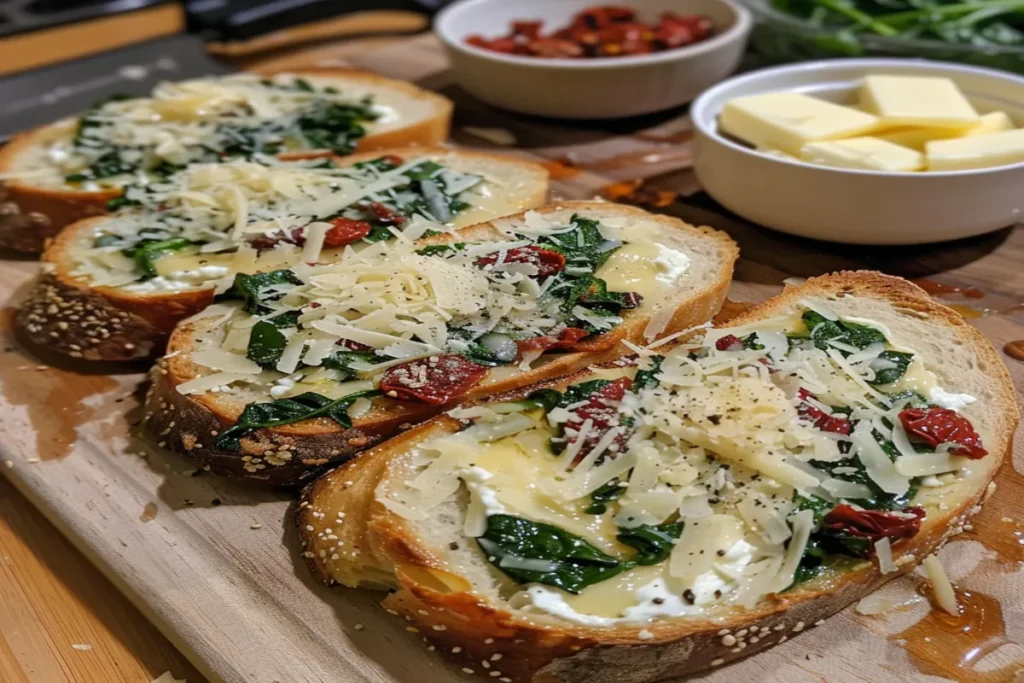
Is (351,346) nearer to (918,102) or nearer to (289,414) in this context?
(289,414)

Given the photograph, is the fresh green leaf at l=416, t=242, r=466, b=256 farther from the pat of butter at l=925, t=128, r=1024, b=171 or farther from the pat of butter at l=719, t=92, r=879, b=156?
the pat of butter at l=925, t=128, r=1024, b=171

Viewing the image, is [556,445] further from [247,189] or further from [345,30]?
[345,30]

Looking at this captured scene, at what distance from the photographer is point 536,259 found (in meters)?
2.54

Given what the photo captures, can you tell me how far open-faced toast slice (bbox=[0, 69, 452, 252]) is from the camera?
135 inches

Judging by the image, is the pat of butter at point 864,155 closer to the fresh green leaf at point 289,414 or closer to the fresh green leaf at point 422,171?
the fresh green leaf at point 422,171

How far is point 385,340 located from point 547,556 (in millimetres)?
778

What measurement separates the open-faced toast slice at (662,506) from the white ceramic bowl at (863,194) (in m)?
0.84

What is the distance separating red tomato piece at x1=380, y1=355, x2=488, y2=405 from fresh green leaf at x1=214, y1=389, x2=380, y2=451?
0.06 meters

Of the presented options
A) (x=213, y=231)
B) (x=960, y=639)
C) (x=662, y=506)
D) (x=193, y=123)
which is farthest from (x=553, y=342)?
(x=193, y=123)

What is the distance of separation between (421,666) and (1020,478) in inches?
61.5

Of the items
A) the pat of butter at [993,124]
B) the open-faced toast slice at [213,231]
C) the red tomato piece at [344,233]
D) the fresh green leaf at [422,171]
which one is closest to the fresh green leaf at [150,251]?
the open-faced toast slice at [213,231]

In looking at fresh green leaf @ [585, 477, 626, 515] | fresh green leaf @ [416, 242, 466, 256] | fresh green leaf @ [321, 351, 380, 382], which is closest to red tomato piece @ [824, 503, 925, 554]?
fresh green leaf @ [585, 477, 626, 515]

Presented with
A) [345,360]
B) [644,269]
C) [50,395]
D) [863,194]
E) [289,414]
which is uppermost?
[863,194]

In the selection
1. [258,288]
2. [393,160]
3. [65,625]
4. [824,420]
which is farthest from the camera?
[393,160]
